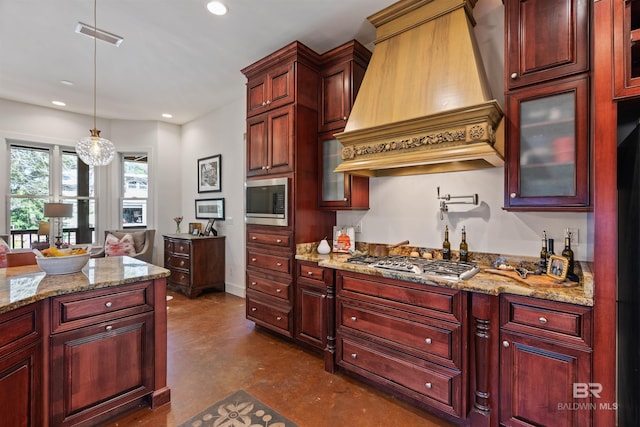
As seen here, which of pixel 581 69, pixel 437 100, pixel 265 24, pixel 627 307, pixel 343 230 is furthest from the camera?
pixel 343 230

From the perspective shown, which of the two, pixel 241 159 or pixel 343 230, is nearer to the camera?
pixel 343 230

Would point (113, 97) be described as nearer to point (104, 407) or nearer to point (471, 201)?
point (104, 407)

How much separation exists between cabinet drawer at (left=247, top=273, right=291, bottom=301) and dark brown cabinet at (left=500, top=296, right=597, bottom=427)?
1.89 meters

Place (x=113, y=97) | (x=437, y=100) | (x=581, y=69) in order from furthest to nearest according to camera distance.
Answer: (x=113, y=97) < (x=437, y=100) < (x=581, y=69)

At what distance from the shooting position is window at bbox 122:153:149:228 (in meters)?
5.78

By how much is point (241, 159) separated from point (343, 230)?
232 cm

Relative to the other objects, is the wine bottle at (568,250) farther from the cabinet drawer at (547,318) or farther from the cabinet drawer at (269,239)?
the cabinet drawer at (269,239)

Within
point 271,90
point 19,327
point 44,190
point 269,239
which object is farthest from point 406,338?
point 44,190

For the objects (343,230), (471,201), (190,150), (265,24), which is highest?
(265,24)

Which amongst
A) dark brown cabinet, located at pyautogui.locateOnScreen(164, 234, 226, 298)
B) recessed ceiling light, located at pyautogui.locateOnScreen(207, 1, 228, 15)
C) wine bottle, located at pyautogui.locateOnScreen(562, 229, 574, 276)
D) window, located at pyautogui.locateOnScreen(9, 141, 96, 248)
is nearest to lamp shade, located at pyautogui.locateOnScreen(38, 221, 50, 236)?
window, located at pyautogui.locateOnScreen(9, 141, 96, 248)

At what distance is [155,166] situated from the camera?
5.65 metres

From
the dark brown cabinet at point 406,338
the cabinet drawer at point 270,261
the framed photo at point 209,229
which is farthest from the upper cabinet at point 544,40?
the framed photo at point 209,229

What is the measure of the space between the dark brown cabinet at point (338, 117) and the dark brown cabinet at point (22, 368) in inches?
90.8

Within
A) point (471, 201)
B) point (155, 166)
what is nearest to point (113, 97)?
point (155, 166)
